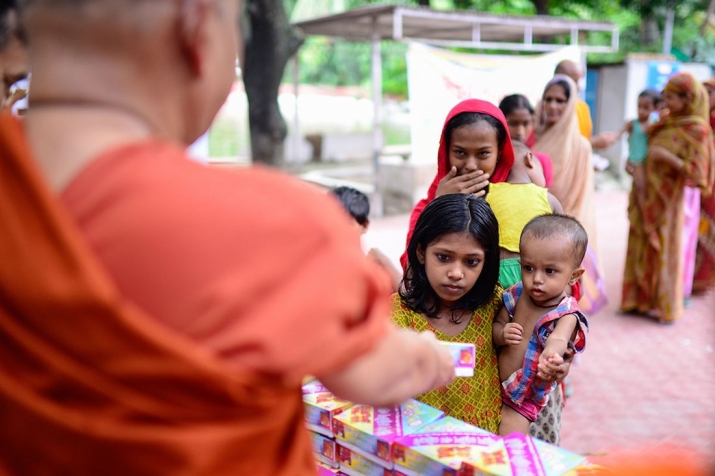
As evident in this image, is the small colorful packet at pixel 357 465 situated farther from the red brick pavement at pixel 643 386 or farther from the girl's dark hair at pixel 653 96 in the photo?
the girl's dark hair at pixel 653 96

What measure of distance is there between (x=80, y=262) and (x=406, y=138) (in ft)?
58.5

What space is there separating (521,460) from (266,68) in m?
8.15

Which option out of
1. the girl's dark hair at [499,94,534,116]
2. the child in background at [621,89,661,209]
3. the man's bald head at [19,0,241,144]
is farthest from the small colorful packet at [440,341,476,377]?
the child in background at [621,89,661,209]

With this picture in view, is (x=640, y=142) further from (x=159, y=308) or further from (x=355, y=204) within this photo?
(x=159, y=308)

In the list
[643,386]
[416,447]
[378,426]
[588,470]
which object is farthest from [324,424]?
[643,386]

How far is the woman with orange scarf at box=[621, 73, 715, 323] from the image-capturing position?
4.86 meters

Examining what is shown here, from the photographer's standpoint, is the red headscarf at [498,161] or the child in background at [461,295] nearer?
the child in background at [461,295]

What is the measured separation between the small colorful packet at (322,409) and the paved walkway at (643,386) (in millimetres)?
1345

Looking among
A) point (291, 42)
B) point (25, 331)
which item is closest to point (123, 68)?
point (25, 331)

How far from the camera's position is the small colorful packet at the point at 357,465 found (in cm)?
155

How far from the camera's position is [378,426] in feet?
5.11

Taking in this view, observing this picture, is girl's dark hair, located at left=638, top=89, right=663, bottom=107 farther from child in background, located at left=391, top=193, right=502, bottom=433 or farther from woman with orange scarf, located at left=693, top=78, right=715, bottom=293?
child in background, located at left=391, top=193, right=502, bottom=433

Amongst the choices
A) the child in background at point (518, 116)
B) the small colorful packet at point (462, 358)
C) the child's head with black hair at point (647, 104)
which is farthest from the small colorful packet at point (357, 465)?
the child's head with black hair at point (647, 104)

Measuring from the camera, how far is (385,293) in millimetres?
812
